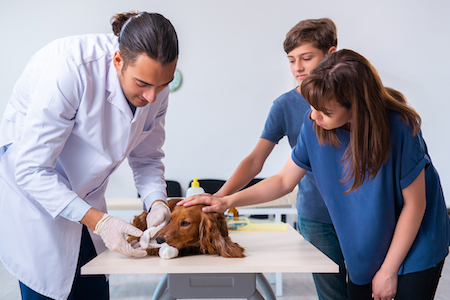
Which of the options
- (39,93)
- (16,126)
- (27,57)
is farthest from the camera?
(27,57)

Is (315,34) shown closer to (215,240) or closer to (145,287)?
(215,240)

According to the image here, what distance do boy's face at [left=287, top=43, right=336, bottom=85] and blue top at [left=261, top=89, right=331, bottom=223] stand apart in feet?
0.44

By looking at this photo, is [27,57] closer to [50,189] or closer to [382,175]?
[50,189]

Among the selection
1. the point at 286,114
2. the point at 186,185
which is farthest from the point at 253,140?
the point at 286,114

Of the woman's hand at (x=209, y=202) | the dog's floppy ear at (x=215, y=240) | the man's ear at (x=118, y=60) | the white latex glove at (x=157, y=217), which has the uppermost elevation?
the man's ear at (x=118, y=60)

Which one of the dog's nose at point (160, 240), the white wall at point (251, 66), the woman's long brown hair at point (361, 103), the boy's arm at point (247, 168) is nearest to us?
the woman's long brown hair at point (361, 103)

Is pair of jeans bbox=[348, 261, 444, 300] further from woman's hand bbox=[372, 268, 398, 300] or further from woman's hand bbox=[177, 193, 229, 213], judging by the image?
woman's hand bbox=[177, 193, 229, 213]

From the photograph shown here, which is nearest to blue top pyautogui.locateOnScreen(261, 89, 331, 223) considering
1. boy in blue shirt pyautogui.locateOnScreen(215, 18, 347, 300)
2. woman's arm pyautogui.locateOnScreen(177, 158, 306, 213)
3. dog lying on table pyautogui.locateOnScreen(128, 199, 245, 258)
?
boy in blue shirt pyautogui.locateOnScreen(215, 18, 347, 300)

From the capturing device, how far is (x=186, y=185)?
5102 mm

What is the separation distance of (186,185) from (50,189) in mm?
3912

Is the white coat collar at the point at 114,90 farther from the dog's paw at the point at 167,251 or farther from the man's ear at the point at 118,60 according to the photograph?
the dog's paw at the point at 167,251

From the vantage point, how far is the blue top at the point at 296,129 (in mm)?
1782

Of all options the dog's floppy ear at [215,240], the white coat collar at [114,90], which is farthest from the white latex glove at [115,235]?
the white coat collar at [114,90]

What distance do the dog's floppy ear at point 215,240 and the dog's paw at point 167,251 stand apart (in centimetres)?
12
